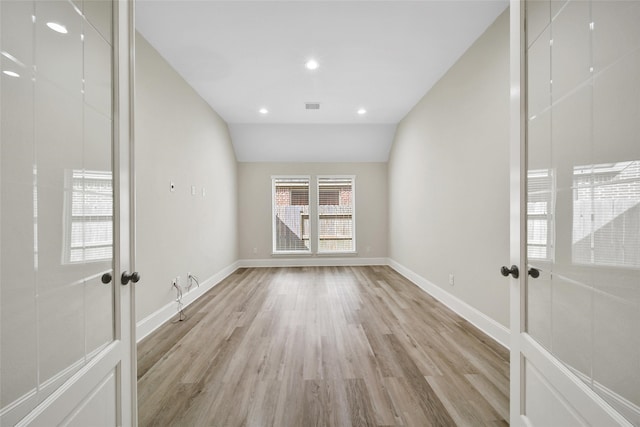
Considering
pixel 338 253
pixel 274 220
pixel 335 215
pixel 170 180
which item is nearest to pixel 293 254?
pixel 274 220

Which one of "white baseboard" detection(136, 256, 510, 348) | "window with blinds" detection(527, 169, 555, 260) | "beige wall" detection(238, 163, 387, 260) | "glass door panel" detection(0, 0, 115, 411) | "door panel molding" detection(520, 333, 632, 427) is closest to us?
"glass door panel" detection(0, 0, 115, 411)

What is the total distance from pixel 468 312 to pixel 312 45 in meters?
3.25

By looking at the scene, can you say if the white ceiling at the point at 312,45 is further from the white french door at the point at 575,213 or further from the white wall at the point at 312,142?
the white french door at the point at 575,213

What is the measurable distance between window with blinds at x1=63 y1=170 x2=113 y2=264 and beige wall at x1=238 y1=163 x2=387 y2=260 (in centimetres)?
499

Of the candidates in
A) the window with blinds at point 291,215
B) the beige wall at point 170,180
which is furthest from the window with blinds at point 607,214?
the window with blinds at point 291,215

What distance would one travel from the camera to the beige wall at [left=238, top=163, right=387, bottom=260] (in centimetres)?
598

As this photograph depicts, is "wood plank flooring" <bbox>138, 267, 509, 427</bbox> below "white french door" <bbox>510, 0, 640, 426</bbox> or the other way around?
below

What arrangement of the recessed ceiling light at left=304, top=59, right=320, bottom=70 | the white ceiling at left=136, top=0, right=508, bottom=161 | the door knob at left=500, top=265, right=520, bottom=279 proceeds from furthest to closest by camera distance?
the recessed ceiling light at left=304, top=59, right=320, bottom=70, the white ceiling at left=136, top=0, right=508, bottom=161, the door knob at left=500, top=265, right=520, bottom=279

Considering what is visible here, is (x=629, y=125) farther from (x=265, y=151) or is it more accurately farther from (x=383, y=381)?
(x=265, y=151)

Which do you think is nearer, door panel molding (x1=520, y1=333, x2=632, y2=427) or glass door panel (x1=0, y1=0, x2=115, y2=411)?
glass door panel (x1=0, y1=0, x2=115, y2=411)

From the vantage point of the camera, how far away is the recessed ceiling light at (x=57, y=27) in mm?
814

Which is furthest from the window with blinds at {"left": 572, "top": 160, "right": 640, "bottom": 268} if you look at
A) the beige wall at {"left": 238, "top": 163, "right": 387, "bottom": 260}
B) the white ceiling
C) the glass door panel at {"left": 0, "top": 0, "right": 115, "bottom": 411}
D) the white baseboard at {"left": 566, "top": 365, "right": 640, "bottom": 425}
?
the beige wall at {"left": 238, "top": 163, "right": 387, "bottom": 260}

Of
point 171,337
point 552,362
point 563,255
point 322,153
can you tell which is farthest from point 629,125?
point 322,153

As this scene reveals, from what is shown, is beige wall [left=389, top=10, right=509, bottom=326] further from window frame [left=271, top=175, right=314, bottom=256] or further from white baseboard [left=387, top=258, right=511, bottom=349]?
window frame [left=271, top=175, right=314, bottom=256]
